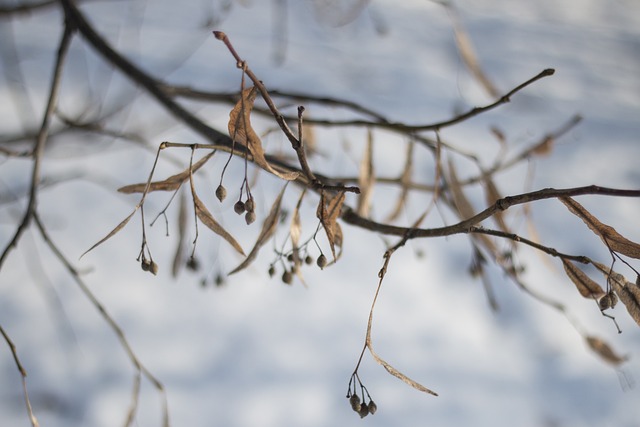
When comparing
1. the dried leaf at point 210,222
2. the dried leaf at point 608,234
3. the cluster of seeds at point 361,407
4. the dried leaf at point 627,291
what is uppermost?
the dried leaf at point 608,234

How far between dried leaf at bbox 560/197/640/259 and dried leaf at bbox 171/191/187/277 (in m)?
0.39

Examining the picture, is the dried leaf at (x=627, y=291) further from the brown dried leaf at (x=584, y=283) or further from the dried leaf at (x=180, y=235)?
the dried leaf at (x=180, y=235)

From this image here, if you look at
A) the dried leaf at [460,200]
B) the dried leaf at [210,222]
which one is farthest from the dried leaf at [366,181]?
the dried leaf at [210,222]

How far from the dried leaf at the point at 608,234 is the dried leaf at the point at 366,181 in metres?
0.24

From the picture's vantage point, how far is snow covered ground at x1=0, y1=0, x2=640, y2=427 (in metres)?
0.84

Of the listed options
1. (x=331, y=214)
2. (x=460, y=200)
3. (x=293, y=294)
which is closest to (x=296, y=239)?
(x=331, y=214)

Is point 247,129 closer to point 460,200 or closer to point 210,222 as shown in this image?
point 210,222

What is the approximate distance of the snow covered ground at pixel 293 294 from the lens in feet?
2.76

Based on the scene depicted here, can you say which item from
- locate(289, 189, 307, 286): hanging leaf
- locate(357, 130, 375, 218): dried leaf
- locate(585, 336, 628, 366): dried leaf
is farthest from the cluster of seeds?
locate(585, 336, 628, 366): dried leaf

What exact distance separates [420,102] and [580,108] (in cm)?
35

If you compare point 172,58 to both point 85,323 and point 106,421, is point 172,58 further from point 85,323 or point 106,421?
point 106,421

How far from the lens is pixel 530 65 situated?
1.24 meters

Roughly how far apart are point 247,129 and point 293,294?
617mm

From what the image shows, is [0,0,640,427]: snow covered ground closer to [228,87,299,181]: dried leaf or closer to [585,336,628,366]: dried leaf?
[585,336,628,366]: dried leaf
